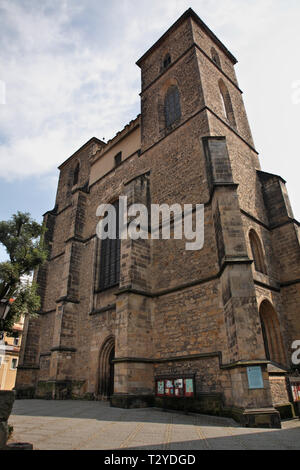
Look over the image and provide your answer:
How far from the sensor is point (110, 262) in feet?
47.2

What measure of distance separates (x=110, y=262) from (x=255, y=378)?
9111mm

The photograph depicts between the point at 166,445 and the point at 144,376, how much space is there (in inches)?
226

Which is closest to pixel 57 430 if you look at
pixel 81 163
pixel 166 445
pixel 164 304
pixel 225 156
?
pixel 166 445

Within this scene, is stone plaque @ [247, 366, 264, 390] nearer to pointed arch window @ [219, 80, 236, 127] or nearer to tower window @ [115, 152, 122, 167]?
pointed arch window @ [219, 80, 236, 127]

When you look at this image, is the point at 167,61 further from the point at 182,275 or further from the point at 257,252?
the point at 182,275

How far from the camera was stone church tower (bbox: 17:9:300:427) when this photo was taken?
796 cm

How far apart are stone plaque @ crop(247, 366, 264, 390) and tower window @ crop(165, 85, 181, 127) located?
11.8m

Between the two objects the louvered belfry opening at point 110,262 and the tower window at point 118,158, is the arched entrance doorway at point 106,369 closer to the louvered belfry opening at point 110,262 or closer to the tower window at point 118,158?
the louvered belfry opening at point 110,262

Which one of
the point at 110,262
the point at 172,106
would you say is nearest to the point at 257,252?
the point at 110,262

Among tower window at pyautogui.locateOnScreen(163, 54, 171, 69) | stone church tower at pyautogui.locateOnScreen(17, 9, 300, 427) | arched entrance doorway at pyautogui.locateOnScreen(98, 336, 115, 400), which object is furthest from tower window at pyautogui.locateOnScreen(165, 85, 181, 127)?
arched entrance doorway at pyautogui.locateOnScreen(98, 336, 115, 400)

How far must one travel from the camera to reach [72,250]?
630 inches

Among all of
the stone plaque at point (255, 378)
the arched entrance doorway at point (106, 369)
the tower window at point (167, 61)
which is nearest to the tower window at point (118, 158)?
the tower window at point (167, 61)
